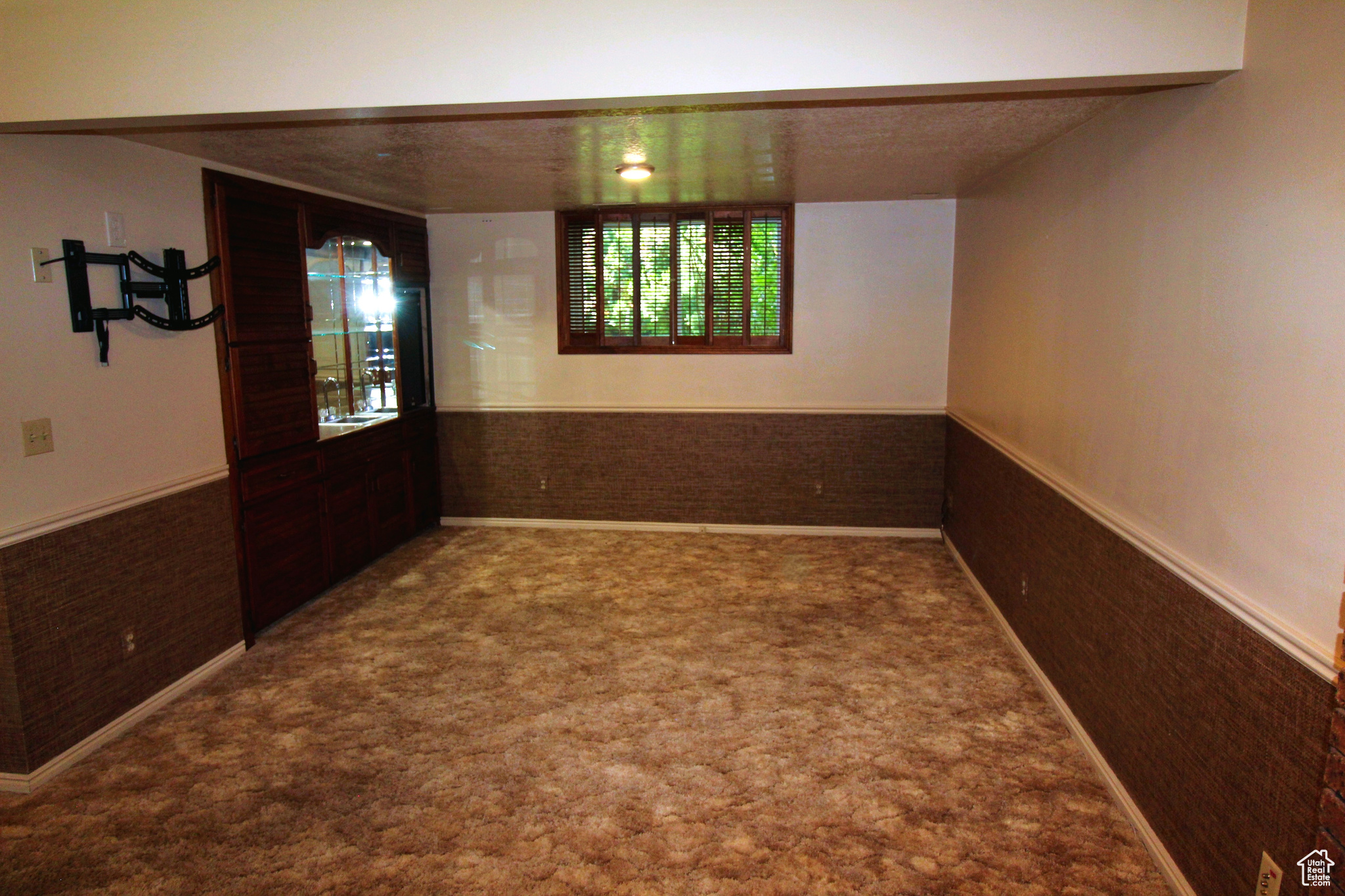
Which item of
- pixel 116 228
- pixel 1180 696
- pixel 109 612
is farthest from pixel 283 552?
pixel 1180 696

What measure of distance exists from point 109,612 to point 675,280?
3.78 metres

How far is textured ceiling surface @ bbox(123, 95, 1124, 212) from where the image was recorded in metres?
2.82

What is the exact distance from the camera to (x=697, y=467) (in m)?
5.63

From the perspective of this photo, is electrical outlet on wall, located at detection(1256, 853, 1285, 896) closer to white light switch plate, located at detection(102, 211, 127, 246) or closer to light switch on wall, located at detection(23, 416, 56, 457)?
light switch on wall, located at detection(23, 416, 56, 457)

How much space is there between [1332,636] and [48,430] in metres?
3.67

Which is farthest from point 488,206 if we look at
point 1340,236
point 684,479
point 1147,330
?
point 1340,236

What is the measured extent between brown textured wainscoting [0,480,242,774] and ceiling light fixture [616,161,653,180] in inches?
92.6

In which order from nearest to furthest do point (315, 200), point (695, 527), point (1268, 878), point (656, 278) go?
point (1268, 878) < point (315, 200) < point (656, 278) < point (695, 527)

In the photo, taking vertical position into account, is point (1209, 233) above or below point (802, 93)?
below

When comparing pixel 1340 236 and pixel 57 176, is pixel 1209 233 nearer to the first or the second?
pixel 1340 236

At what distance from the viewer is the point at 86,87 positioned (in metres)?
2.35

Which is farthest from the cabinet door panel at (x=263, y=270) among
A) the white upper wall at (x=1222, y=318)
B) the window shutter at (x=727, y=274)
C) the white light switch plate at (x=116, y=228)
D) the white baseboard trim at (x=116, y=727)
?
the white upper wall at (x=1222, y=318)

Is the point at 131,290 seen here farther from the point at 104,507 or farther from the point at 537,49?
the point at 537,49

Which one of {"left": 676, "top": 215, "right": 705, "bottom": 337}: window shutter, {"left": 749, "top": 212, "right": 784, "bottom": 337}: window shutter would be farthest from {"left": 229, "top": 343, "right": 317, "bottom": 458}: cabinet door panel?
{"left": 749, "top": 212, "right": 784, "bottom": 337}: window shutter
